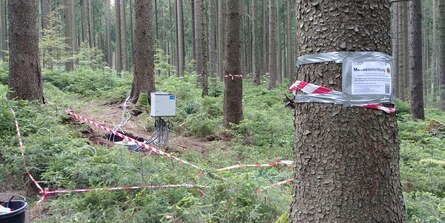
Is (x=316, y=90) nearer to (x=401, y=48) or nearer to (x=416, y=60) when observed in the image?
(x=416, y=60)

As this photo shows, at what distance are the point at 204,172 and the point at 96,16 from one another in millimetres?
52476

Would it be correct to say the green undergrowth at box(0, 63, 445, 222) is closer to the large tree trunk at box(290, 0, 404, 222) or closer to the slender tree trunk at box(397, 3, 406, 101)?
the large tree trunk at box(290, 0, 404, 222)

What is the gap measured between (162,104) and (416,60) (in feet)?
31.2

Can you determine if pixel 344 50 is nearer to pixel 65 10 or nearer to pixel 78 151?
pixel 78 151

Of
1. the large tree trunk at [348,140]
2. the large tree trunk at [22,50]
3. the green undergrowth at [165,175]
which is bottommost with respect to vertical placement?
the green undergrowth at [165,175]

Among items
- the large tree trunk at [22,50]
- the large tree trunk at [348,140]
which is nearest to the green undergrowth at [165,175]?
the large tree trunk at [22,50]

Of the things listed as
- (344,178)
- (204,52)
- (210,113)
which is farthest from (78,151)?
(204,52)

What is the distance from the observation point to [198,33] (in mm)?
19328

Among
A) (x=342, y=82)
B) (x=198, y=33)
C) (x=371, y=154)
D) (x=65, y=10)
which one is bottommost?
(x=371, y=154)

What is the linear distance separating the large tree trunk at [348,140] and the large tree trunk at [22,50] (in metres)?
6.84

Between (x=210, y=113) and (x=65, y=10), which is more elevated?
(x=65, y=10)

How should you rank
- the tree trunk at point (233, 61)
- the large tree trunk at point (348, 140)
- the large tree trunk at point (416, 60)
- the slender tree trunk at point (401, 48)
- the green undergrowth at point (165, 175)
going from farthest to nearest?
the slender tree trunk at point (401, 48), the large tree trunk at point (416, 60), the tree trunk at point (233, 61), the green undergrowth at point (165, 175), the large tree trunk at point (348, 140)

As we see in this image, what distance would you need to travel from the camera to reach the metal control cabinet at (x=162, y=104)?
7797 mm

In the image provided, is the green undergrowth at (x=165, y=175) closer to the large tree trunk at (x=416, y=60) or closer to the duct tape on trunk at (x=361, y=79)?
the duct tape on trunk at (x=361, y=79)
